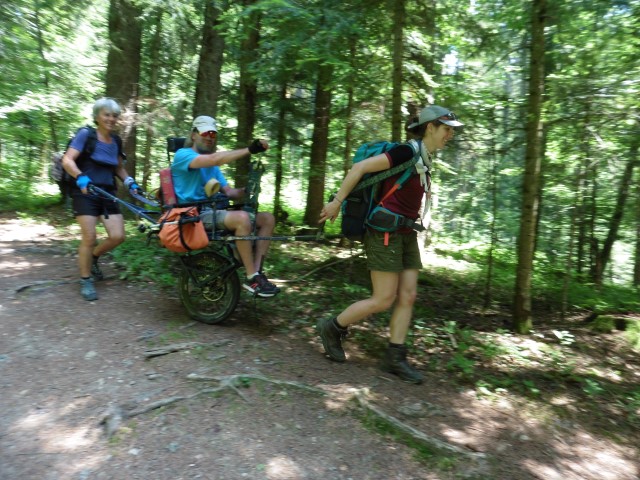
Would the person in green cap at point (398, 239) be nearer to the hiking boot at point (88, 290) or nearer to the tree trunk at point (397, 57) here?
the tree trunk at point (397, 57)

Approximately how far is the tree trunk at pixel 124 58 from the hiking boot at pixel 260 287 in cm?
640

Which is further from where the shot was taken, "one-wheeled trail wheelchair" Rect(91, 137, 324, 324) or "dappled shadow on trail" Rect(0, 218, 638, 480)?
"one-wheeled trail wheelchair" Rect(91, 137, 324, 324)

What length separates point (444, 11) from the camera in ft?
23.6

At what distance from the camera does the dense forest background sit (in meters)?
5.66

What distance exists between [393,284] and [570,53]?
5.00m

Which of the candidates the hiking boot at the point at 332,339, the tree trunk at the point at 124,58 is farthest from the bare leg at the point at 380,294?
the tree trunk at the point at 124,58

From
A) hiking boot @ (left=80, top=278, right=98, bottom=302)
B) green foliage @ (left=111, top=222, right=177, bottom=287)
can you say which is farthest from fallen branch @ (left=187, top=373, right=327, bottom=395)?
green foliage @ (left=111, top=222, right=177, bottom=287)

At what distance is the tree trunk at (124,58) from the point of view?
31.5 feet

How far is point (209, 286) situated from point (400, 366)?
2.24 m

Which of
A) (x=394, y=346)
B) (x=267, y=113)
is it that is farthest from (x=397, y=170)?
(x=267, y=113)

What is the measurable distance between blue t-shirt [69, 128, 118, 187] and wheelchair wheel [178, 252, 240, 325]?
4.92 ft

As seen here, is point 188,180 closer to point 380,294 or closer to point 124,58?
point 380,294

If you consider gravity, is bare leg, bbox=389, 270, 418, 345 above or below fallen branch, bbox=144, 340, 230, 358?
above

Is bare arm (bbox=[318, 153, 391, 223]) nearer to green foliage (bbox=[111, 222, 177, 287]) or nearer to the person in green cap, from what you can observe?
the person in green cap
